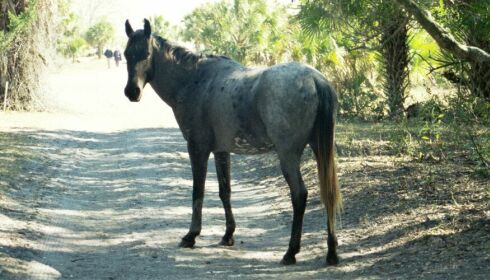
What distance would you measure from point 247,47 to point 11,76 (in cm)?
1144

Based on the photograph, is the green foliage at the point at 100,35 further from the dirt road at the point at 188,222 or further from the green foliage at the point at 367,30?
the dirt road at the point at 188,222

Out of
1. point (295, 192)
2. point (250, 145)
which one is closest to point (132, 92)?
point (250, 145)

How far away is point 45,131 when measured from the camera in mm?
18953

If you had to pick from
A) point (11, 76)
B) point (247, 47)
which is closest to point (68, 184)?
point (11, 76)

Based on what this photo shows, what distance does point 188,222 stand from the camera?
8.64m

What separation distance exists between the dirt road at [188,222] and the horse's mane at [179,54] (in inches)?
77.3

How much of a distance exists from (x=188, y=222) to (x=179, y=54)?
2095 millimetres

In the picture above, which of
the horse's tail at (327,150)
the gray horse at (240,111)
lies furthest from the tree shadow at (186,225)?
the horse's tail at (327,150)

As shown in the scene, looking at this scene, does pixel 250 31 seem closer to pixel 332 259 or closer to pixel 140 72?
pixel 140 72

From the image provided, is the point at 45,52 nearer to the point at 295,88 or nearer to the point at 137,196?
the point at 137,196

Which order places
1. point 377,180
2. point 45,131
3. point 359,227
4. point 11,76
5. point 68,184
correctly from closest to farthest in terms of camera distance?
point 359,227, point 377,180, point 68,184, point 45,131, point 11,76

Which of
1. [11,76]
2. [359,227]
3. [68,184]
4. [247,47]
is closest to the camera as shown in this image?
[359,227]

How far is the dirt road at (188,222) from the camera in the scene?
6430mm

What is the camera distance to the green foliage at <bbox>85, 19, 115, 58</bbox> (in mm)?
78188
